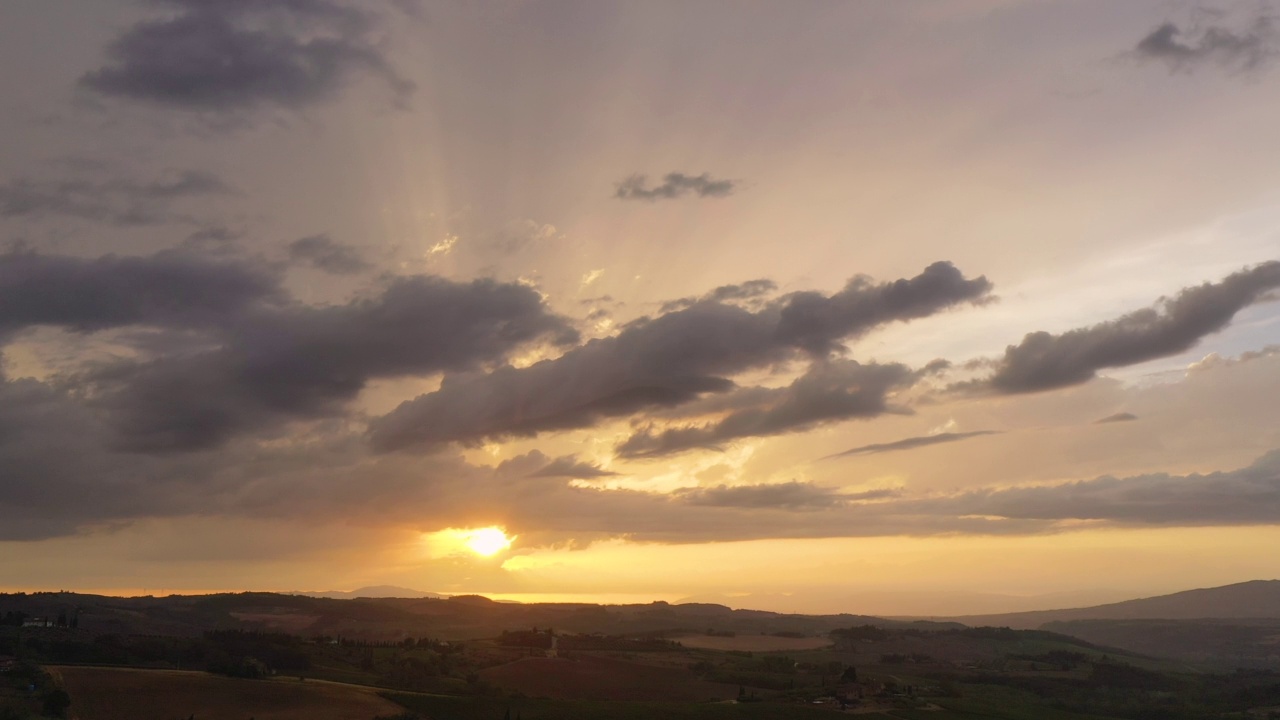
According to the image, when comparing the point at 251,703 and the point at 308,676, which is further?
the point at 308,676

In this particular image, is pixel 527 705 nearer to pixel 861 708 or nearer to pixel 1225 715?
pixel 861 708

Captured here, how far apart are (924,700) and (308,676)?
12381 centimetres

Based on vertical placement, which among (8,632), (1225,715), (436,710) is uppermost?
(8,632)

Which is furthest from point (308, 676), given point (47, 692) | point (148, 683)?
point (47, 692)

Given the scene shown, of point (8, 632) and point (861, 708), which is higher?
point (8, 632)

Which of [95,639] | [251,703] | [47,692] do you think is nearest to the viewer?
[47,692]

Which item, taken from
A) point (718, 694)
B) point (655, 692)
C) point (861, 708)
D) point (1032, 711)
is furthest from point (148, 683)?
point (1032, 711)

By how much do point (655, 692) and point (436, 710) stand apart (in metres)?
60.1

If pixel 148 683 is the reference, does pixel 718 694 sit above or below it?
below

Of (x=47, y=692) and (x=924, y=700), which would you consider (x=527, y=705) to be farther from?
(x=924, y=700)

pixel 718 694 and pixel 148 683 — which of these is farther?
pixel 718 694

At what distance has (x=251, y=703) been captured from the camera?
140 m

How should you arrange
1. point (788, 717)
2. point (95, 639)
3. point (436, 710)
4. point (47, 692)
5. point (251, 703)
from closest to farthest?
1. point (47, 692)
2. point (251, 703)
3. point (436, 710)
4. point (788, 717)
5. point (95, 639)

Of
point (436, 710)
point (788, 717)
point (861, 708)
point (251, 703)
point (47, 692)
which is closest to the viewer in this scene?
point (47, 692)
